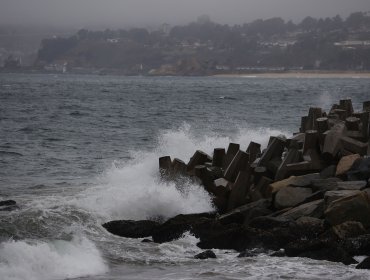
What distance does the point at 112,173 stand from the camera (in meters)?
15.8

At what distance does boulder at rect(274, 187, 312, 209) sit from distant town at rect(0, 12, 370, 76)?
438 ft

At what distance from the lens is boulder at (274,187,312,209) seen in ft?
35.3

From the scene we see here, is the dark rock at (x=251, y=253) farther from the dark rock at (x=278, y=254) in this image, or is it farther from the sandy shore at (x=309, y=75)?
the sandy shore at (x=309, y=75)

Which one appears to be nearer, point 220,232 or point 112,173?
point 220,232

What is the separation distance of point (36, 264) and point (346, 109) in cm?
856

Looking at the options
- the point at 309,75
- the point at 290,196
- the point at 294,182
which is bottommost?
the point at 309,75

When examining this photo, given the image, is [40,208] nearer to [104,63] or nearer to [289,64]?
[289,64]

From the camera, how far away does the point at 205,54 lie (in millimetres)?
170250

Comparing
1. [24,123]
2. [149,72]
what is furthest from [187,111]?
[149,72]

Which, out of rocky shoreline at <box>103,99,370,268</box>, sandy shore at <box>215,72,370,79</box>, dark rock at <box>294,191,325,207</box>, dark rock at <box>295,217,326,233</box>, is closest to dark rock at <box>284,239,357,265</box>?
rocky shoreline at <box>103,99,370,268</box>

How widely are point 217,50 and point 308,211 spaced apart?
539ft

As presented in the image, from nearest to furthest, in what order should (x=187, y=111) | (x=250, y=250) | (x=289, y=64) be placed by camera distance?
(x=250, y=250)
(x=187, y=111)
(x=289, y=64)

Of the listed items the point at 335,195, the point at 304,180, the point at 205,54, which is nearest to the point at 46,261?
the point at 335,195

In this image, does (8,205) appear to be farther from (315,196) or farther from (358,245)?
(358,245)
